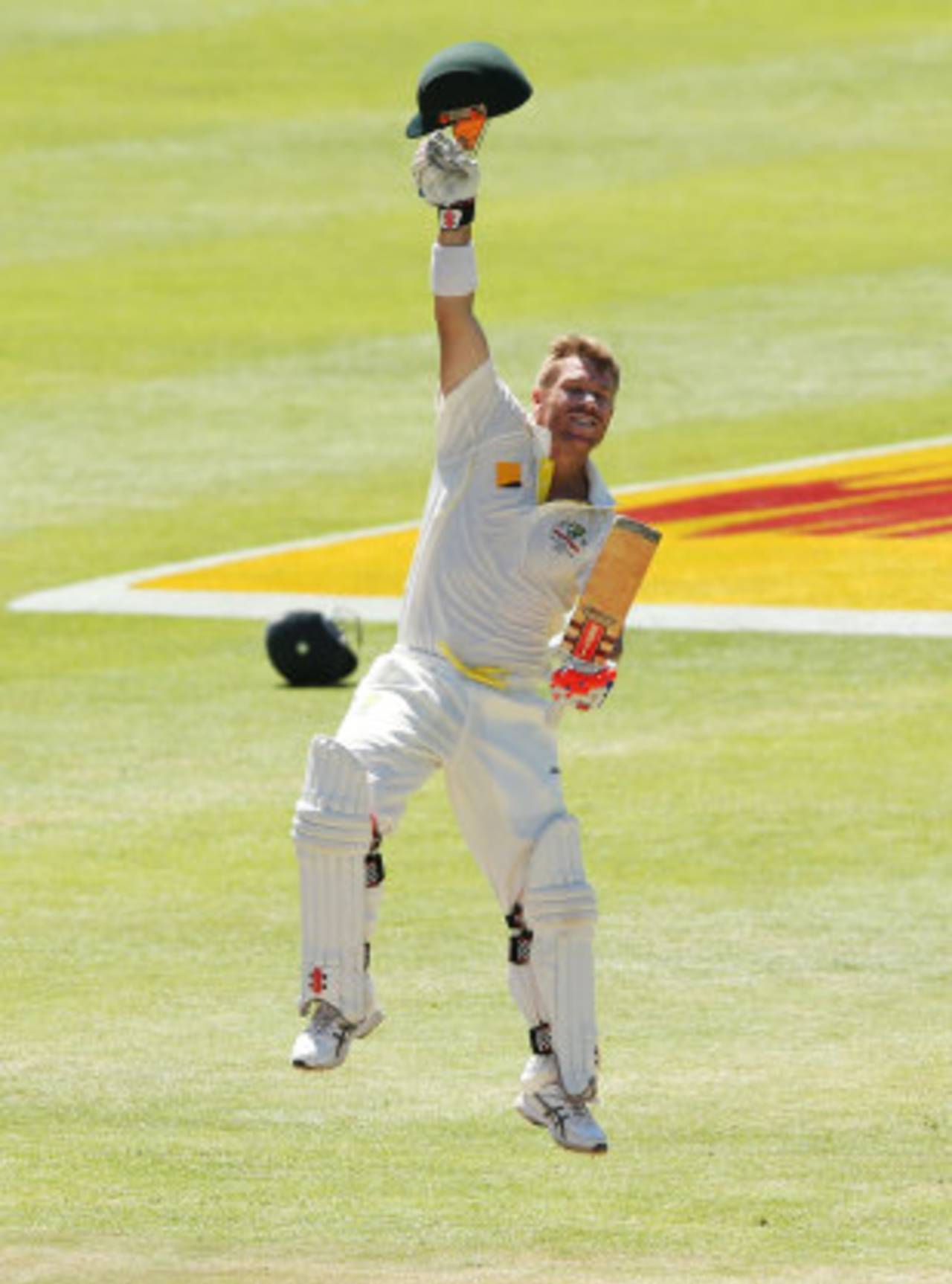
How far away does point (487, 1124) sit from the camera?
1109 centimetres

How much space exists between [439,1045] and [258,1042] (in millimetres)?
624

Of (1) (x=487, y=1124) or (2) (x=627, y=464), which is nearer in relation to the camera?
(1) (x=487, y=1124)

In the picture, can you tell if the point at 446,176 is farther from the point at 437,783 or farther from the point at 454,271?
the point at 437,783

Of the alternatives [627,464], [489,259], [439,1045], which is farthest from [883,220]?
[439,1045]

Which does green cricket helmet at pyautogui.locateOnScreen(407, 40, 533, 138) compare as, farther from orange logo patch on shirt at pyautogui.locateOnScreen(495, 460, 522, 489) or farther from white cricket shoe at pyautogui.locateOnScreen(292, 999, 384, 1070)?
white cricket shoe at pyautogui.locateOnScreen(292, 999, 384, 1070)

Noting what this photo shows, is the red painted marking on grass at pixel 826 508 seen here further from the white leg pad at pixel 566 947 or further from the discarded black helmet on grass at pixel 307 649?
the white leg pad at pixel 566 947

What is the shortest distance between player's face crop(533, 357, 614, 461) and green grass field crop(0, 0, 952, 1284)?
2.22 meters

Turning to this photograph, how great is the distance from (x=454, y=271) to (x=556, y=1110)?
2.38 m

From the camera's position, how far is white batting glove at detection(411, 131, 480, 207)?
10016 millimetres

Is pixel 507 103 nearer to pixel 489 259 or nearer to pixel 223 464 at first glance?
pixel 223 464

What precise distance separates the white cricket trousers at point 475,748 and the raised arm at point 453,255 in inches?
33.9

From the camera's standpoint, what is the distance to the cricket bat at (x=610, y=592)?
983 cm

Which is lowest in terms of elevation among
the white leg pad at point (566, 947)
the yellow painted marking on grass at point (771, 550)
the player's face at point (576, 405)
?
the white leg pad at point (566, 947)

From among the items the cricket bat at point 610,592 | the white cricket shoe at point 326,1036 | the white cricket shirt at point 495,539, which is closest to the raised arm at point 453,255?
the white cricket shirt at point 495,539
